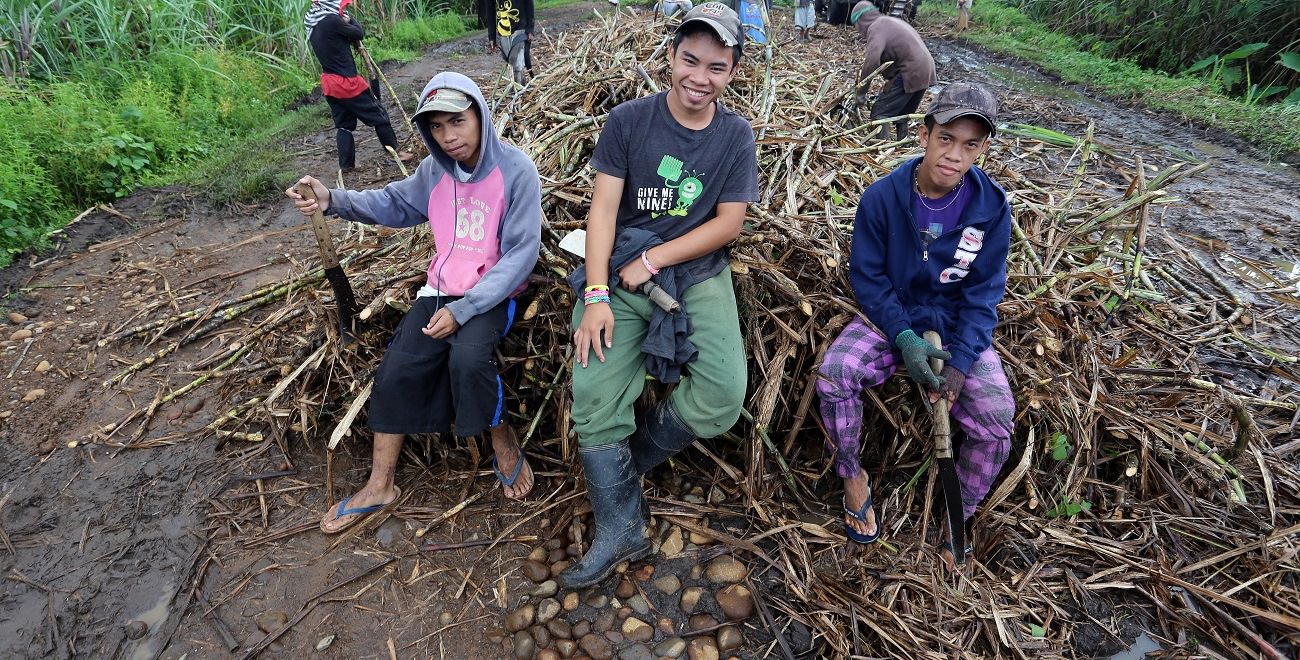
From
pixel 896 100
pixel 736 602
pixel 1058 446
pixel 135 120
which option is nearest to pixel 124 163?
pixel 135 120

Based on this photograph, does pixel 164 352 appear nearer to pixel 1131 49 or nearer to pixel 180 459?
pixel 180 459

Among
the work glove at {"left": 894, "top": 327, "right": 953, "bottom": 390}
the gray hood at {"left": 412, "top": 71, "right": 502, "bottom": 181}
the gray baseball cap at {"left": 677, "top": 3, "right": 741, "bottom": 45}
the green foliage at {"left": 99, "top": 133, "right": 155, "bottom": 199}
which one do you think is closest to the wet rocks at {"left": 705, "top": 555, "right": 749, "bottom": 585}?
the work glove at {"left": 894, "top": 327, "right": 953, "bottom": 390}

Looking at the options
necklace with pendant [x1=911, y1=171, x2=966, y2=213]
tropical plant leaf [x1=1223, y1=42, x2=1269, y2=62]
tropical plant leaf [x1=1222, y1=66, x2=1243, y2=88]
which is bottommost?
necklace with pendant [x1=911, y1=171, x2=966, y2=213]

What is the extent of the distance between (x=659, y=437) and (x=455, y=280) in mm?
981

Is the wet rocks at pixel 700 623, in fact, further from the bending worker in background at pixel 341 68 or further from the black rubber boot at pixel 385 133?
the black rubber boot at pixel 385 133

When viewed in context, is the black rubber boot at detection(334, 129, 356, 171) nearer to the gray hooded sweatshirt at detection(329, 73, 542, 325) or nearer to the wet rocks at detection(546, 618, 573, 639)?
the gray hooded sweatshirt at detection(329, 73, 542, 325)

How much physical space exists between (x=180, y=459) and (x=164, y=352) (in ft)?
2.84

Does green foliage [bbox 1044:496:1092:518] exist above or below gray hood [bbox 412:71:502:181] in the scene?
below

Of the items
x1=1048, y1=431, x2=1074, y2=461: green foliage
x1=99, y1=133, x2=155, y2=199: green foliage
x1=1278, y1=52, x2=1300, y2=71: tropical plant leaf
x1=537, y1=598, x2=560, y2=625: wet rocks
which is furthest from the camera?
x1=1278, y1=52, x2=1300, y2=71: tropical plant leaf

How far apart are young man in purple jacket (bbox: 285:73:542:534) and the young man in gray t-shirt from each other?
32cm

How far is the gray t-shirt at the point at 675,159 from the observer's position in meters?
2.30

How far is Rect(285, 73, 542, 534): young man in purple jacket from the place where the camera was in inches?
92.5

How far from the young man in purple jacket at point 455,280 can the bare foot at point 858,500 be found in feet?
4.08

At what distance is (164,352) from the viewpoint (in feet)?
10.9
